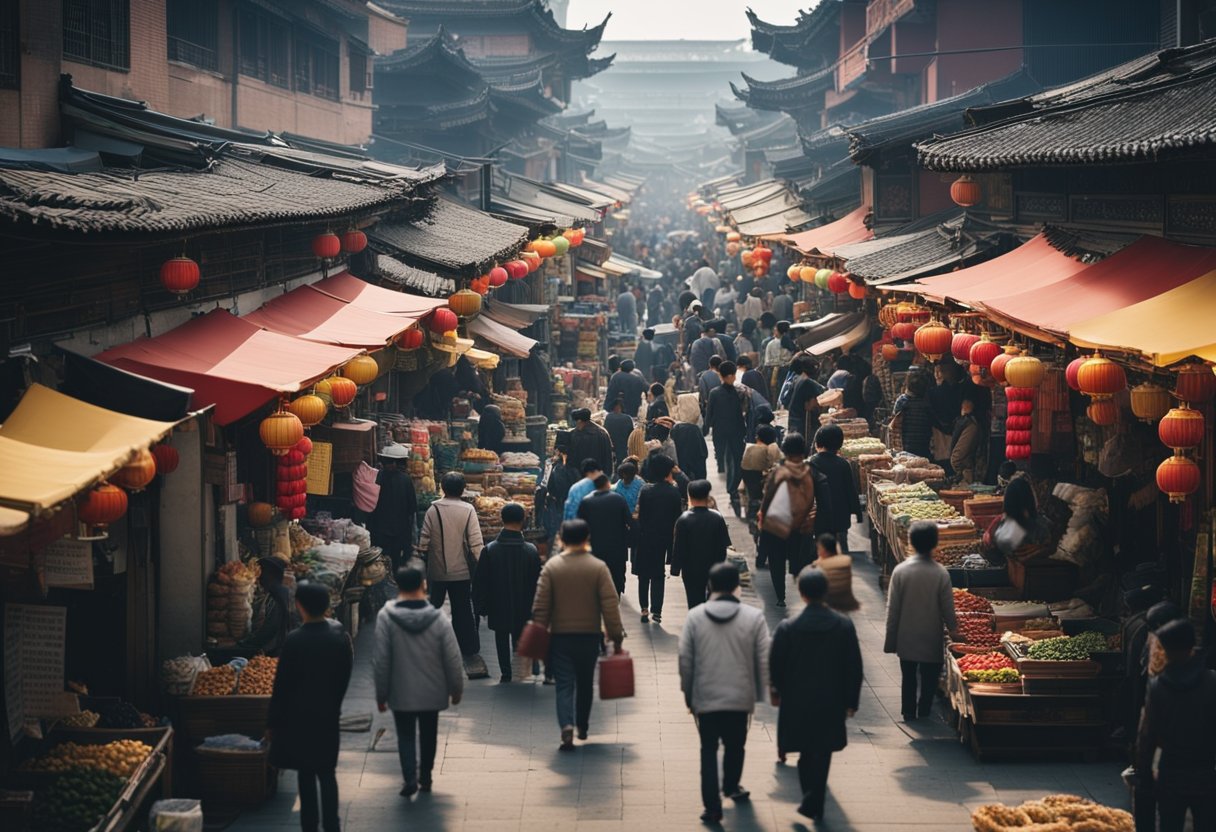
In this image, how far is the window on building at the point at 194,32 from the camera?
23844mm

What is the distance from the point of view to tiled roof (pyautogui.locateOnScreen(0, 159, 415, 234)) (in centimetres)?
863

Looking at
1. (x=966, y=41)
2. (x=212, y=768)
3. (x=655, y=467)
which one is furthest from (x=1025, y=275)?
(x=966, y=41)

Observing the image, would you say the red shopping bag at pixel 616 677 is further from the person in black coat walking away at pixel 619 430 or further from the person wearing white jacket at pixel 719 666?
the person in black coat walking away at pixel 619 430

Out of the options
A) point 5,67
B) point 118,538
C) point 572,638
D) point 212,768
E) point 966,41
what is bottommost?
point 212,768

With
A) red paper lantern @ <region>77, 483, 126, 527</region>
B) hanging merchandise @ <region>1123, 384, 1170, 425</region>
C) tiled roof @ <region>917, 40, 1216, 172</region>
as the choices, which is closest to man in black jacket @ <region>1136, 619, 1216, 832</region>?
hanging merchandise @ <region>1123, 384, 1170, 425</region>

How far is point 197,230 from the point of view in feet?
34.6

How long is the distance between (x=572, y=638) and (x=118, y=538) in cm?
306

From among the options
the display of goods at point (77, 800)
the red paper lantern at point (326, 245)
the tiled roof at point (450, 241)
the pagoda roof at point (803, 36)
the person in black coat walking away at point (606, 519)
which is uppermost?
the pagoda roof at point (803, 36)

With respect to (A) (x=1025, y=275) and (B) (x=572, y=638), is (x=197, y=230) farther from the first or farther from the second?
(A) (x=1025, y=275)

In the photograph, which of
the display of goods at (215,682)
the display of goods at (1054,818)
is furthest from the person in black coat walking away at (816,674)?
the display of goods at (215,682)

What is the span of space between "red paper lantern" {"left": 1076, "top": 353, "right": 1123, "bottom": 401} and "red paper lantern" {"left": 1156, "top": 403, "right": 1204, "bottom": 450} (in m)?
0.99

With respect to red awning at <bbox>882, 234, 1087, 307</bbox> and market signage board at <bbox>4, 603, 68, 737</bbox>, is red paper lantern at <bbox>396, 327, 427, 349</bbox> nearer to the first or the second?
red awning at <bbox>882, 234, 1087, 307</bbox>

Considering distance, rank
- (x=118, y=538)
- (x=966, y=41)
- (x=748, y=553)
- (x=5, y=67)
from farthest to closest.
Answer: (x=966, y=41)
(x=748, y=553)
(x=5, y=67)
(x=118, y=538)

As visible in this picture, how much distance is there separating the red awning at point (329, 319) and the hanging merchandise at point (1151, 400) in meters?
6.46
